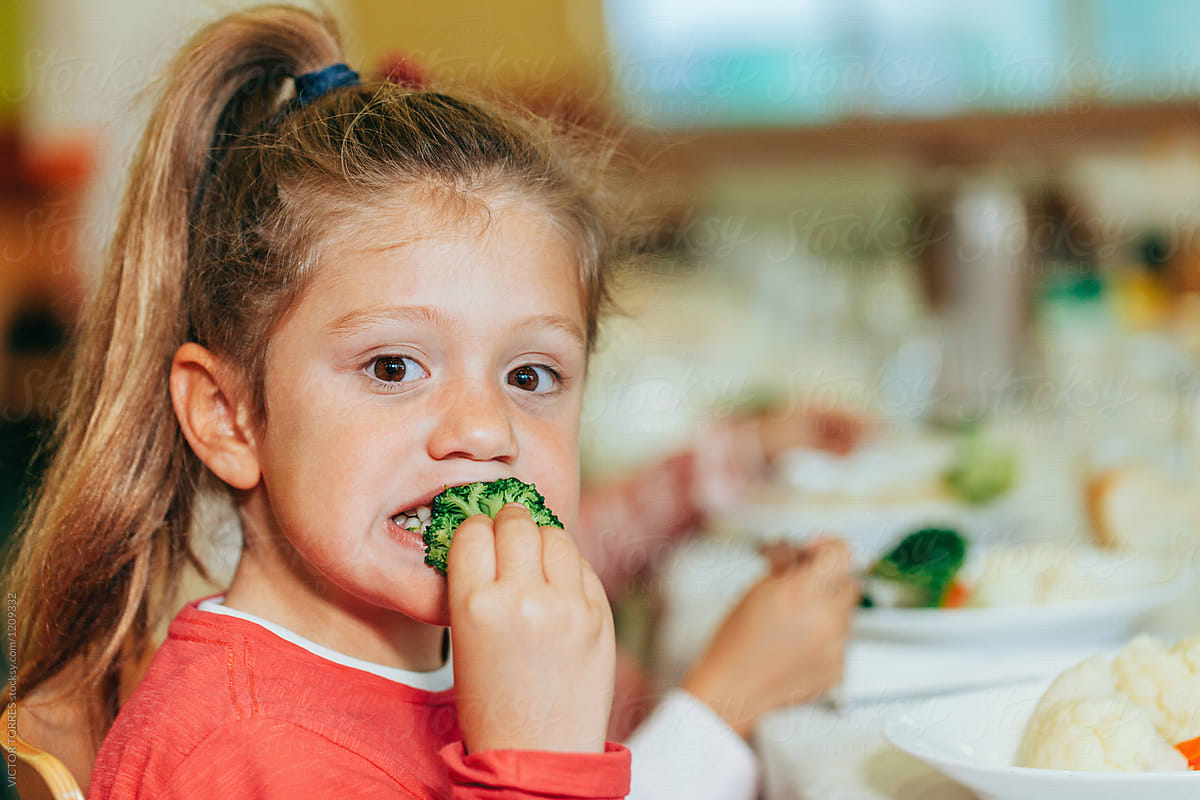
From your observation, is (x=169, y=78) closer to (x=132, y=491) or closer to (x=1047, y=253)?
(x=132, y=491)

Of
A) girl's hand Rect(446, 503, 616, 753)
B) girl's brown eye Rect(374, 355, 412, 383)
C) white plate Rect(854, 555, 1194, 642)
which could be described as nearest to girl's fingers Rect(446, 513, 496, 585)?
girl's hand Rect(446, 503, 616, 753)

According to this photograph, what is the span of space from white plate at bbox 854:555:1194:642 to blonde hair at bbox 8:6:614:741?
306mm

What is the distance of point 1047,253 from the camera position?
199cm

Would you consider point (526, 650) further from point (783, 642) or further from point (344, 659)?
point (783, 642)

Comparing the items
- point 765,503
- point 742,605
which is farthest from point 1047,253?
point 742,605

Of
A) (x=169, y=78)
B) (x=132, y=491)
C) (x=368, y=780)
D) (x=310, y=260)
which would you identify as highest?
(x=169, y=78)

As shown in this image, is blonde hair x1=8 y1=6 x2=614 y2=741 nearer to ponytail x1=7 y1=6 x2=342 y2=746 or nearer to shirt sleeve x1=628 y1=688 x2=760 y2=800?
ponytail x1=7 y1=6 x2=342 y2=746

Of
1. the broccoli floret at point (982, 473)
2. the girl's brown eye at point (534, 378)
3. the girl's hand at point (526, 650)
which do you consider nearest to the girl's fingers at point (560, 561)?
the girl's hand at point (526, 650)

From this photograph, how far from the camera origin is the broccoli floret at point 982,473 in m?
1.14

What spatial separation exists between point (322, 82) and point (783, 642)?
46 centimetres

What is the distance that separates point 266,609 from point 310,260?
19 cm

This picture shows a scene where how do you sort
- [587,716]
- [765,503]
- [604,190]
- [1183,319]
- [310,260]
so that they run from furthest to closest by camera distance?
[1183,319]
[765,503]
[604,190]
[310,260]
[587,716]

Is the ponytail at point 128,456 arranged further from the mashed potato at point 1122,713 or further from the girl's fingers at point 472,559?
the mashed potato at point 1122,713

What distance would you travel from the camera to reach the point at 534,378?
588 mm
